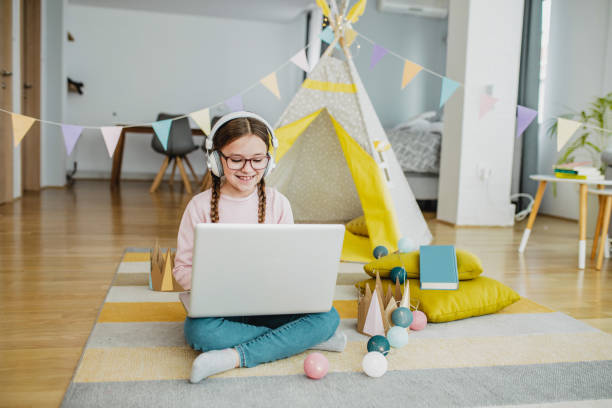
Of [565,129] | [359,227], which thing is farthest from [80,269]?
[565,129]

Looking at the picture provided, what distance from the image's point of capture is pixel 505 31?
3.70 m

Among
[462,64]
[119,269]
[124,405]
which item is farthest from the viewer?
[462,64]

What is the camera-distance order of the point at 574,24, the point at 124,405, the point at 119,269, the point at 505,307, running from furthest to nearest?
1. the point at 574,24
2. the point at 119,269
3. the point at 505,307
4. the point at 124,405

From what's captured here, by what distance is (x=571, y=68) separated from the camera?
4.27 meters

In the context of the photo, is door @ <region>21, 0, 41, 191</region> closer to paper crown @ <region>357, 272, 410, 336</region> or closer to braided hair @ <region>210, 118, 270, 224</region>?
braided hair @ <region>210, 118, 270, 224</region>

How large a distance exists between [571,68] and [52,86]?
468cm

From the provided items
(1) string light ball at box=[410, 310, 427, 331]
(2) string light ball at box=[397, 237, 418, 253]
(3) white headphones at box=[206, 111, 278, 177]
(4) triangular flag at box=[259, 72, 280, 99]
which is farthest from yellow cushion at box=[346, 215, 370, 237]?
(3) white headphones at box=[206, 111, 278, 177]

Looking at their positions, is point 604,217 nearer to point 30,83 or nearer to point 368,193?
point 368,193

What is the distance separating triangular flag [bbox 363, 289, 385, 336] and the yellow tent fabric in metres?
0.98

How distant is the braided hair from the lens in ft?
4.30

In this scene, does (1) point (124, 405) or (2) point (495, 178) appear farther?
(2) point (495, 178)

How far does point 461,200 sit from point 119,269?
8.08ft

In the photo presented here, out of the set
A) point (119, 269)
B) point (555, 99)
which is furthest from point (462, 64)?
point (119, 269)

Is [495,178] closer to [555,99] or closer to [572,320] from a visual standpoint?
[555,99]
